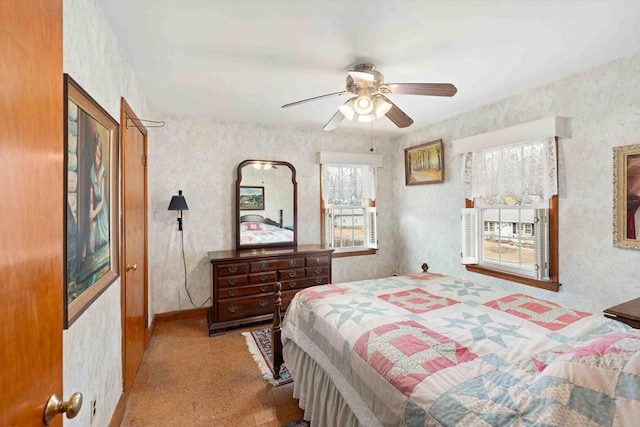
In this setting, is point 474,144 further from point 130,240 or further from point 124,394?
point 124,394

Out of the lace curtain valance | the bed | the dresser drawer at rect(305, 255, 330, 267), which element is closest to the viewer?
the bed

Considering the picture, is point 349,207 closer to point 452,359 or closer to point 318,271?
point 318,271

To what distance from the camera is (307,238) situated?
432cm

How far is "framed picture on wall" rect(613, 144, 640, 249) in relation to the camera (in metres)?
2.23

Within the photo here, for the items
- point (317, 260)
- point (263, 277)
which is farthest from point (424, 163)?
point (263, 277)

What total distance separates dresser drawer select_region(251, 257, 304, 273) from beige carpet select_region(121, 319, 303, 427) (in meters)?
0.80

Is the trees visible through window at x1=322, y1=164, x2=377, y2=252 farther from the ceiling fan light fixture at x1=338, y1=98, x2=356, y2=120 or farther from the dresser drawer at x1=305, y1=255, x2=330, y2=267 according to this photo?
the ceiling fan light fixture at x1=338, y1=98, x2=356, y2=120

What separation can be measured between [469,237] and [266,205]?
2522 mm

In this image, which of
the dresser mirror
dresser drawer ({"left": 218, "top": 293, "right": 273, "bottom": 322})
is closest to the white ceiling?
the dresser mirror

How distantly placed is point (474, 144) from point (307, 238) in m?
2.40

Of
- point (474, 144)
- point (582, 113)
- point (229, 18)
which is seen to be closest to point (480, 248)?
point (474, 144)

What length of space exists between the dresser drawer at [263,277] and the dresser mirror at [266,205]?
0.52 meters

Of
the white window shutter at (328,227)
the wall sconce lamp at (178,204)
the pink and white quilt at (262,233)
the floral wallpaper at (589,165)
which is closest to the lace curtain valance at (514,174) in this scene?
the floral wallpaper at (589,165)

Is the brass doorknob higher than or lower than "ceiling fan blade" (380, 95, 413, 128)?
lower
